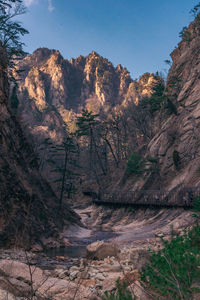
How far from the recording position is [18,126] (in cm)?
2422

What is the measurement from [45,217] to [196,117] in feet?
64.6

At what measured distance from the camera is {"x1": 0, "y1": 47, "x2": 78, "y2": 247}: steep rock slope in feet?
50.3

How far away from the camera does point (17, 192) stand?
1733 centimetres

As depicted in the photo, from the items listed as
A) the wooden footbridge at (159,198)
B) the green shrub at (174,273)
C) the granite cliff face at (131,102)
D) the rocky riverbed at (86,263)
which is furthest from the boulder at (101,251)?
the granite cliff face at (131,102)

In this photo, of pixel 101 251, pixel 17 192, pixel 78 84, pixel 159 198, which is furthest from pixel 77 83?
pixel 101 251

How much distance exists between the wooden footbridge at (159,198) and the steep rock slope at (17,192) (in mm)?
9026

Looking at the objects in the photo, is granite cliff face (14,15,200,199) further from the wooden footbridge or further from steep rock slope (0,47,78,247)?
steep rock slope (0,47,78,247)

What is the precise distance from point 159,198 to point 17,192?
14.6 meters

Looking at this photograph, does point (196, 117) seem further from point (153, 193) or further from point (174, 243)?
point (174, 243)

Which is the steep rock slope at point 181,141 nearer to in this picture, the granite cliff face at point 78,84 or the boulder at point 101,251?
the boulder at point 101,251

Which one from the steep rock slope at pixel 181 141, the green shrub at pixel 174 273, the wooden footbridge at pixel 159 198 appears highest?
the steep rock slope at pixel 181 141

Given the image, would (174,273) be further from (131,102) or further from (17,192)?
(131,102)

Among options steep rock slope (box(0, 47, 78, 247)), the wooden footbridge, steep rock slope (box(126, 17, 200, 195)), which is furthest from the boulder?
steep rock slope (box(126, 17, 200, 195))

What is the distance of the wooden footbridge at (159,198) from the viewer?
19938mm
